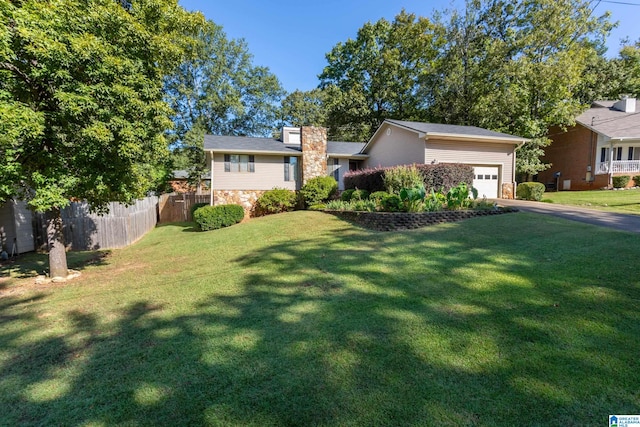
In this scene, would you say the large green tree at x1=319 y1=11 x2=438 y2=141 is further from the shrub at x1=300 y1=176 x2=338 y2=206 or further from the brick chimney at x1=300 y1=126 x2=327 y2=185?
the shrub at x1=300 y1=176 x2=338 y2=206

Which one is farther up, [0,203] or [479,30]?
[479,30]

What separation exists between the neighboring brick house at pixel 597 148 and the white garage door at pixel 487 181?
9.59 m

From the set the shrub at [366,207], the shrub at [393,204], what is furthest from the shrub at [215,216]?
the shrub at [393,204]

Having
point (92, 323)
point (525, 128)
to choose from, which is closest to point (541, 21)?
point (525, 128)

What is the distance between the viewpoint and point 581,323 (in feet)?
10.6

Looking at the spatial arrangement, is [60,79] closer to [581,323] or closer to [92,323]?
[92,323]

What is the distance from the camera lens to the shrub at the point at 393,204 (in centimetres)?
948

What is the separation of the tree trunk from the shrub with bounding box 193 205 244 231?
6267 mm

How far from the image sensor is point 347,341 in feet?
10.4

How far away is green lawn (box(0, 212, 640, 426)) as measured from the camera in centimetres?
229

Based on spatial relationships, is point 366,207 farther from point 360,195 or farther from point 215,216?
point 215,216

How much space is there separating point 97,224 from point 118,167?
6.19 metres

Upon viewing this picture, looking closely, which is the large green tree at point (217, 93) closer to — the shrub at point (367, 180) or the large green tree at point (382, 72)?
the large green tree at point (382, 72)

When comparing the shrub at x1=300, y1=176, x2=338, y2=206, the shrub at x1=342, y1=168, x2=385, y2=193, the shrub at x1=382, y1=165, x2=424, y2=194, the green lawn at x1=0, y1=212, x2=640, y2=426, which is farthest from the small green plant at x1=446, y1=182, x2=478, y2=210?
the shrub at x1=300, y1=176, x2=338, y2=206
